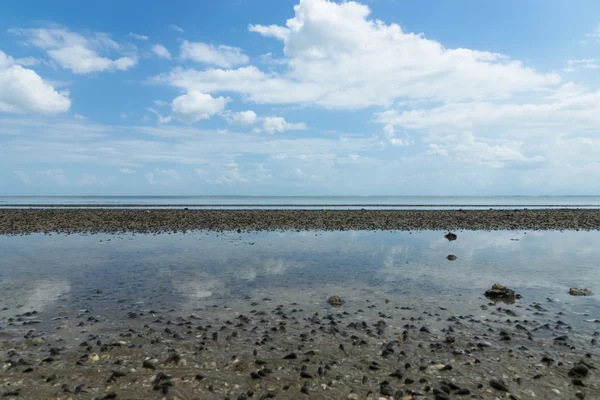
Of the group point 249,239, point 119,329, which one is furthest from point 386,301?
point 249,239

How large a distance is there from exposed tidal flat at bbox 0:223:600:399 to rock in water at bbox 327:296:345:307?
17cm

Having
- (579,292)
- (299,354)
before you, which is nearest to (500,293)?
(579,292)

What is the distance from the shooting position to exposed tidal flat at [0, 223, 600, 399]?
27.7 feet

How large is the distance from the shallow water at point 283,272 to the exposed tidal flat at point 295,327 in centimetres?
12

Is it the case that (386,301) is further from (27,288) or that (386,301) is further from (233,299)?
(27,288)

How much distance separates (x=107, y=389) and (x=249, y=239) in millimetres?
25743

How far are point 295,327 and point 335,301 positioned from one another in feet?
9.91

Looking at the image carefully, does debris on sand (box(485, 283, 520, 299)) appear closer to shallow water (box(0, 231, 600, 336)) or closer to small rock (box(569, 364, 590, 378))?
shallow water (box(0, 231, 600, 336))

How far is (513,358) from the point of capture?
979cm

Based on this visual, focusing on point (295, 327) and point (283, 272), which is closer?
point (295, 327)

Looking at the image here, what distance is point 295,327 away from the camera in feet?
39.9

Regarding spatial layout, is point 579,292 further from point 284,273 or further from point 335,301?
point 284,273

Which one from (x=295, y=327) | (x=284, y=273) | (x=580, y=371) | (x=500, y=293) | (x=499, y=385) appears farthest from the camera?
(x=284, y=273)

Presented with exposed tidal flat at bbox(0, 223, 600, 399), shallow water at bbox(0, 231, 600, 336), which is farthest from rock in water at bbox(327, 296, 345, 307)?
shallow water at bbox(0, 231, 600, 336)
